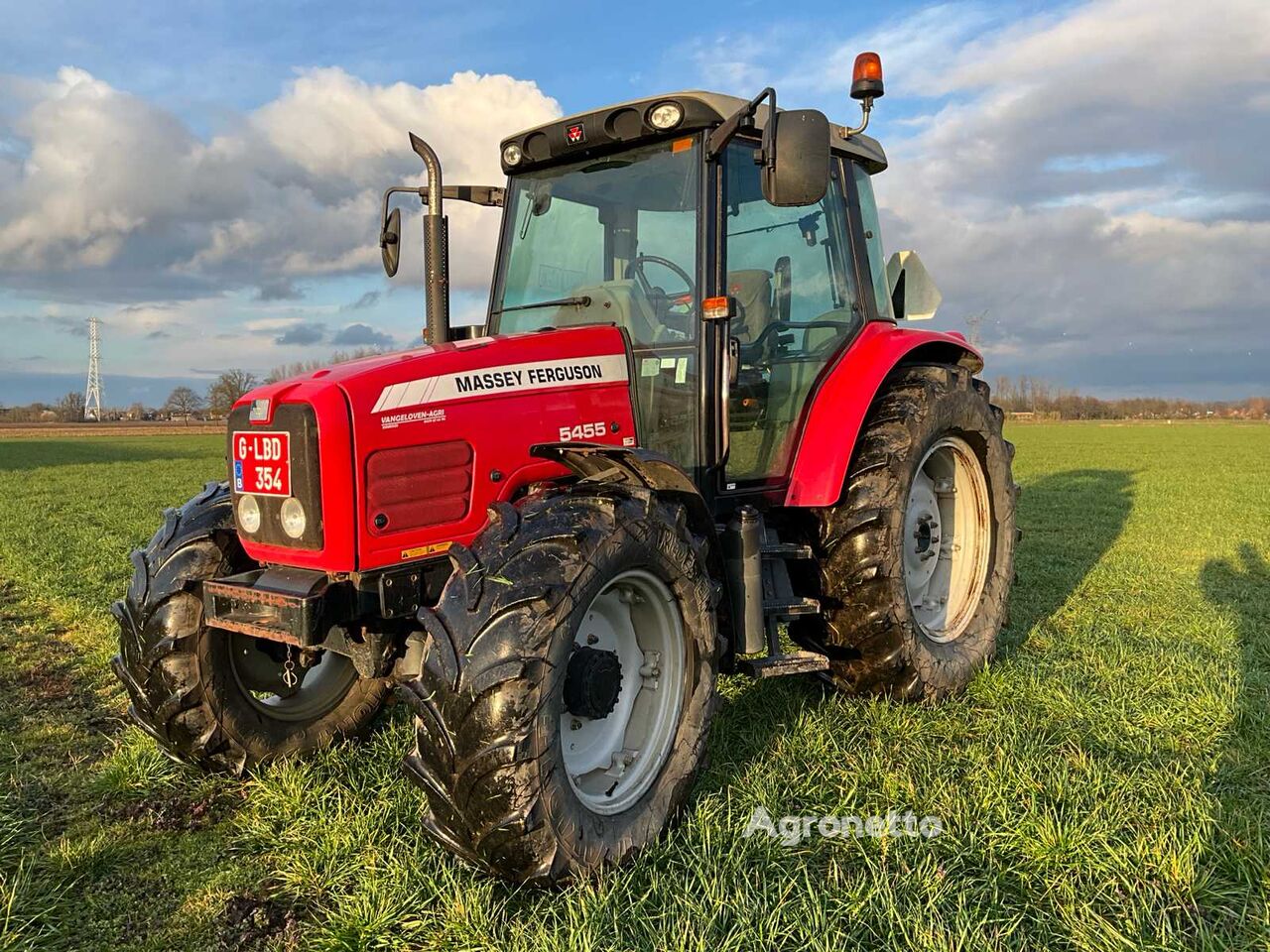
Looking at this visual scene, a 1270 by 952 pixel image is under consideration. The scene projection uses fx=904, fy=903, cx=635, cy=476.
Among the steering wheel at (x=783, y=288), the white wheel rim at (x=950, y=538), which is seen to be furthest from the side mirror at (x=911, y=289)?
the steering wheel at (x=783, y=288)

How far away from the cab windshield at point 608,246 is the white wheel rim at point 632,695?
119cm

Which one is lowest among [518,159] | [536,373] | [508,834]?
[508,834]

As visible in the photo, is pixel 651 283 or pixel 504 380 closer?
pixel 504 380

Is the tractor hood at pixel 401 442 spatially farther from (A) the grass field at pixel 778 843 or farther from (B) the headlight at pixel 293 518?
(A) the grass field at pixel 778 843

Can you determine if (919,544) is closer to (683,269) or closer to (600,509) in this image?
(683,269)

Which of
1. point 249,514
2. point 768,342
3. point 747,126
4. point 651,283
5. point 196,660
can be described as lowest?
point 196,660

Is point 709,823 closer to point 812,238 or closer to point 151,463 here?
point 812,238

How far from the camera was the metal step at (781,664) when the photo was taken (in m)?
3.64

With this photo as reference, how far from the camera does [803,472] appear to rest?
4.18 meters

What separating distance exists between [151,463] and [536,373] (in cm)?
2692

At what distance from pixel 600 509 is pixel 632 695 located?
780mm

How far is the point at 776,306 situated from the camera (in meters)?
4.27

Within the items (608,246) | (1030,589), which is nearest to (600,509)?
(608,246)

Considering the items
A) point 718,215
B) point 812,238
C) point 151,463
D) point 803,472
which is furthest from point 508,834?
point 151,463
